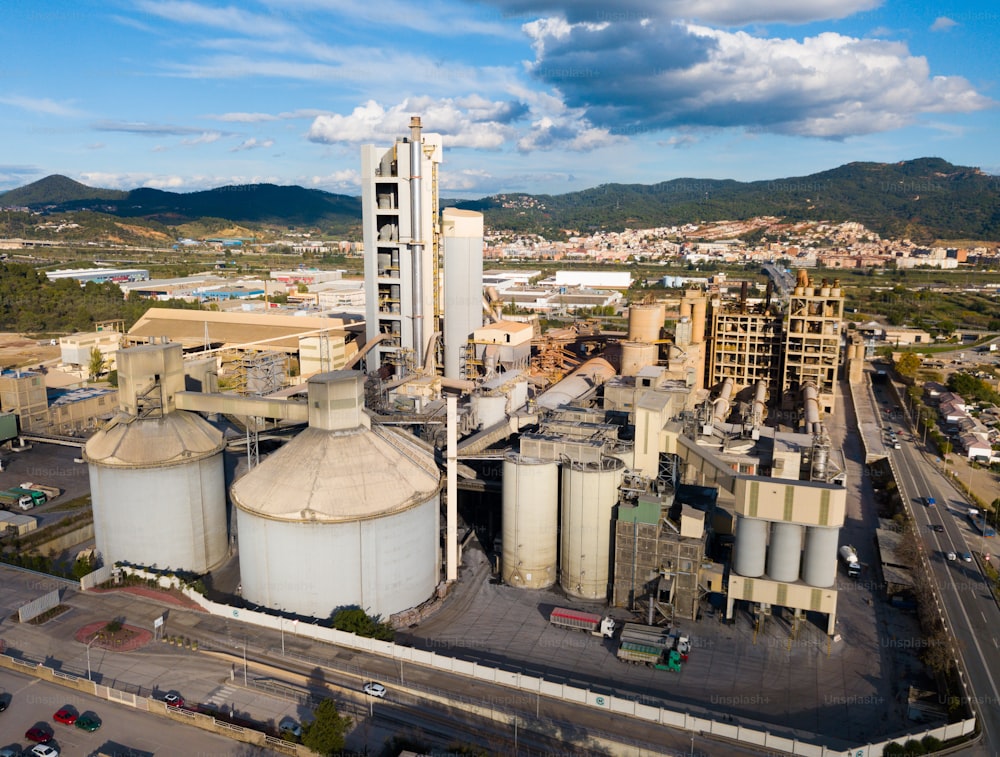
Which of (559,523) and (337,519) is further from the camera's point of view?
(559,523)

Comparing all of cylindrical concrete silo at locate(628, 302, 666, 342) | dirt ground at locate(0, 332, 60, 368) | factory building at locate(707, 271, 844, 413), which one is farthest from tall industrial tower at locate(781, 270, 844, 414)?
dirt ground at locate(0, 332, 60, 368)

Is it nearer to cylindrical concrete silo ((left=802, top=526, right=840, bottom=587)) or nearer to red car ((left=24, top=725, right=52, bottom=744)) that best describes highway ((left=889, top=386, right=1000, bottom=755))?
cylindrical concrete silo ((left=802, top=526, right=840, bottom=587))

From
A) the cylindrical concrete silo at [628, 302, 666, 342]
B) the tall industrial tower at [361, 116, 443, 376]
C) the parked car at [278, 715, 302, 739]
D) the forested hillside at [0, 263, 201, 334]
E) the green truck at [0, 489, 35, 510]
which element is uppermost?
the tall industrial tower at [361, 116, 443, 376]

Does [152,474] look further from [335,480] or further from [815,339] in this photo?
[815,339]

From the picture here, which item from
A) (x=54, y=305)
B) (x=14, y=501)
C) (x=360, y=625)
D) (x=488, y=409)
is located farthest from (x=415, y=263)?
(x=54, y=305)

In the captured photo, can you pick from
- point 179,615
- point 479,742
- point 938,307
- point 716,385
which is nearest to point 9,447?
point 179,615

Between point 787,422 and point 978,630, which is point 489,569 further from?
point 787,422
